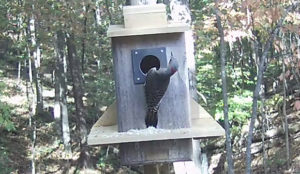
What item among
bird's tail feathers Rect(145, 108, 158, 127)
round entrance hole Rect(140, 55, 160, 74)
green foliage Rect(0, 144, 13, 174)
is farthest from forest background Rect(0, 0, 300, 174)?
bird's tail feathers Rect(145, 108, 158, 127)

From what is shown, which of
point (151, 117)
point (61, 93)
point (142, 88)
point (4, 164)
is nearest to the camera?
point (151, 117)

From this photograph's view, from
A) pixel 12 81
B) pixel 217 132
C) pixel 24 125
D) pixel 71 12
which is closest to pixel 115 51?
pixel 217 132

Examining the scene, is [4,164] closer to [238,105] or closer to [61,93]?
[61,93]

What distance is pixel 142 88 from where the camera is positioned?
266cm

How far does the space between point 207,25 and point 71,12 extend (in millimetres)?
3823

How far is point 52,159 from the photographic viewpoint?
456 inches

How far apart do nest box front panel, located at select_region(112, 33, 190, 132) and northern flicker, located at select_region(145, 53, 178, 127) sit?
0.09 metres

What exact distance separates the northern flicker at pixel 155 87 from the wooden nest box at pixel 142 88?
8 cm

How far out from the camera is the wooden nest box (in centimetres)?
253

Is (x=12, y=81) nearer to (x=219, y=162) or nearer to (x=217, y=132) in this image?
(x=219, y=162)

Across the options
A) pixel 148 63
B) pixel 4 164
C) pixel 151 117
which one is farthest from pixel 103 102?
pixel 151 117

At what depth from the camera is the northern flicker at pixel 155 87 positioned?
85.7 inches

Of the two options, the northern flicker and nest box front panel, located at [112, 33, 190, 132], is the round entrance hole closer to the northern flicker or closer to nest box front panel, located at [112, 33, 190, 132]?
nest box front panel, located at [112, 33, 190, 132]

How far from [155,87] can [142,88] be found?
0.32 m
